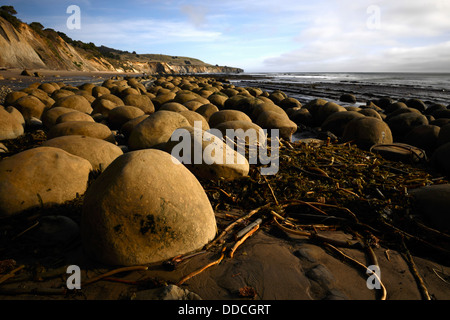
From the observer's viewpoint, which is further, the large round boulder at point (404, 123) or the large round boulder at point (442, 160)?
the large round boulder at point (404, 123)

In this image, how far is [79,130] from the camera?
13.5ft

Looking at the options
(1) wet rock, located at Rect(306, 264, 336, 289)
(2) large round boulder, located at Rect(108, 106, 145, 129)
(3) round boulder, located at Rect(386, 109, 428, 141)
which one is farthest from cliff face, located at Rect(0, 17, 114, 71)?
(1) wet rock, located at Rect(306, 264, 336, 289)

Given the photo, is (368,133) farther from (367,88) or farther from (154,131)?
(367,88)

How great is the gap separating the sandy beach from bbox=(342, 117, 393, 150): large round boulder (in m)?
3.29

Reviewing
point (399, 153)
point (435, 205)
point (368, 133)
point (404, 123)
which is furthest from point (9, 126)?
point (404, 123)

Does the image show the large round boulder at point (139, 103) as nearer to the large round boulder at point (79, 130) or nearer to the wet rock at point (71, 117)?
the wet rock at point (71, 117)

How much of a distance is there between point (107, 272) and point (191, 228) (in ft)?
2.21

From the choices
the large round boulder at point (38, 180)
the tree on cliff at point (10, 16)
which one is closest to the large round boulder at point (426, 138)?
the large round boulder at point (38, 180)

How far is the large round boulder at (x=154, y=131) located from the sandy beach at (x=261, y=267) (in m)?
1.61

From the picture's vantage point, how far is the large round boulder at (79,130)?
406 centimetres

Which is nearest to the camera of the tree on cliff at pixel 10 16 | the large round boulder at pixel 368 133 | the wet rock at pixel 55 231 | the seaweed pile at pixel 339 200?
the wet rock at pixel 55 231

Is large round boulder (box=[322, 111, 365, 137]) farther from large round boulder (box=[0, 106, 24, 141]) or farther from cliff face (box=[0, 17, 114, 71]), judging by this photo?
cliff face (box=[0, 17, 114, 71])
